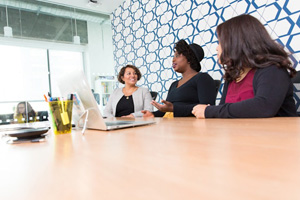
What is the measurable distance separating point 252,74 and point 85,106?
3.13 feet

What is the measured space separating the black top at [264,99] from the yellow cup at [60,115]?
0.71 meters

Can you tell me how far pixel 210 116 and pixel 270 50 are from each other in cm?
51

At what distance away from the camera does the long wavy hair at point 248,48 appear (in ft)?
3.83

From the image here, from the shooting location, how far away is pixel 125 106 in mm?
2490

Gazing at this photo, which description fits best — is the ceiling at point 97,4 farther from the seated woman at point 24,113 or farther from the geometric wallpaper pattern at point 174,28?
the seated woman at point 24,113

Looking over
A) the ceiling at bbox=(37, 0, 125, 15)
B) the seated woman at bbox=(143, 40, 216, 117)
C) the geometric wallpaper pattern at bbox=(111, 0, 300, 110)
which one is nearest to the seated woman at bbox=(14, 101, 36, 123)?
the geometric wallpaper pattern at bbox=(111, 0, 300, 110)

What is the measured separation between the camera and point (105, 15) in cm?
485

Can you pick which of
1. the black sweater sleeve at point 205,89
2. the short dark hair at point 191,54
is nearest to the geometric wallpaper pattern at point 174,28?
the short dark hair at point 191,54

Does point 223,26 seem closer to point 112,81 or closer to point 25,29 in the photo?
point 112,81

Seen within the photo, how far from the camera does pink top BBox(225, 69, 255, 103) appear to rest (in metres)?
1.27

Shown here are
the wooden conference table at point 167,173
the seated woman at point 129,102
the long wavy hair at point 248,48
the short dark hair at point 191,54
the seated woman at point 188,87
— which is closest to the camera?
the wooden conference table at point 167,173

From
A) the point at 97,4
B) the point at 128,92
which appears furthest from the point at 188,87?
the point at 97,4

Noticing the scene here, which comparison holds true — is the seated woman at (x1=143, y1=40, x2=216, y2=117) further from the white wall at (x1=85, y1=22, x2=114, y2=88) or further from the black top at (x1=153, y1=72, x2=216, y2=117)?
the white wall at (x1=85, y1=22, x2=114, y2=88)

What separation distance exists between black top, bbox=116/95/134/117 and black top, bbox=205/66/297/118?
1.40m
